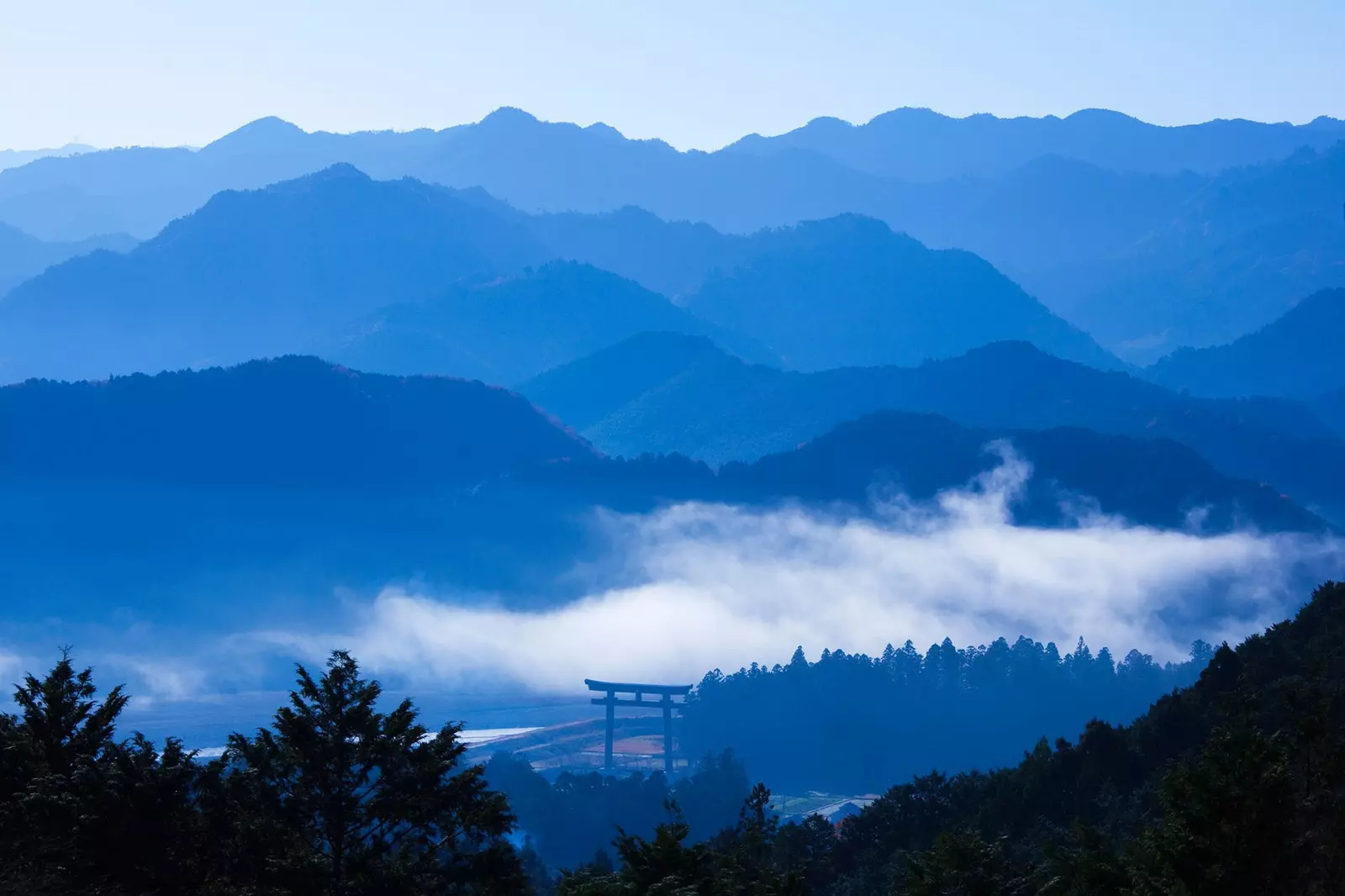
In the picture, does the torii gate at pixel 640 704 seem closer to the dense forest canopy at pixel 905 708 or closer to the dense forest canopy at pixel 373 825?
the dense forest canopy at pixel 905 708

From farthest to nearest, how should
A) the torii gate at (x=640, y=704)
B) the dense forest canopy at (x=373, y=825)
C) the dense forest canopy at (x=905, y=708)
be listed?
the torii gate at (x=640, y=704) → the dense forest canopy at (x=905, y=708) → the dense forest canopy at (x=373, y=825)

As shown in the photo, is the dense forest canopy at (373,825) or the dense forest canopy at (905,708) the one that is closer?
the dense forest canopy at (373,825)

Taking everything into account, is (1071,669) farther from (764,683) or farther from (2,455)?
(2,455)

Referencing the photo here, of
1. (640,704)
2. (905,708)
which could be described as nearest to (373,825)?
(640,704)

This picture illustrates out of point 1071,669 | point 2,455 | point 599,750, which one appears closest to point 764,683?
point 599,750

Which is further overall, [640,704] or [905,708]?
[905,708]

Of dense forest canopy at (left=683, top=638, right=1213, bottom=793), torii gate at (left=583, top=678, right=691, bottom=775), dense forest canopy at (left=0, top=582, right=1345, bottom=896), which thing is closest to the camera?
dense forest canopy at (left=0, top=582, right=1345, bottom=896)

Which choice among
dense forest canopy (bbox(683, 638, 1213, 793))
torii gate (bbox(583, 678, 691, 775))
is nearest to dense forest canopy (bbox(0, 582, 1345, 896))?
dense forest canopy (bbox(683, 638, 1213, 793))

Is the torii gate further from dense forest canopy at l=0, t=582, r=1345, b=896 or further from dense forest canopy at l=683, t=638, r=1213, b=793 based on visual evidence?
dense forest canopy at l=0, t=582, r=1345, b=896

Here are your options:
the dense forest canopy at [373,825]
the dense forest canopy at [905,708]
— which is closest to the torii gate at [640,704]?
the dense forest canopy at [905,708]

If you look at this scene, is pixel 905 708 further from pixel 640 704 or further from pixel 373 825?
pixel 373 825

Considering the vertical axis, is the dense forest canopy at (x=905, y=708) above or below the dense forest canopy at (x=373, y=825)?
above

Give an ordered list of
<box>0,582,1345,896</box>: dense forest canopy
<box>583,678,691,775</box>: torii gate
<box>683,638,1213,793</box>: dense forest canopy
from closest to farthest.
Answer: <box>0,582,1345,896</box>: dense forest canopy
<box>683,638,1213,793</box>: dense forest canopy
<box>583,678,691,775</box>: torii gate
